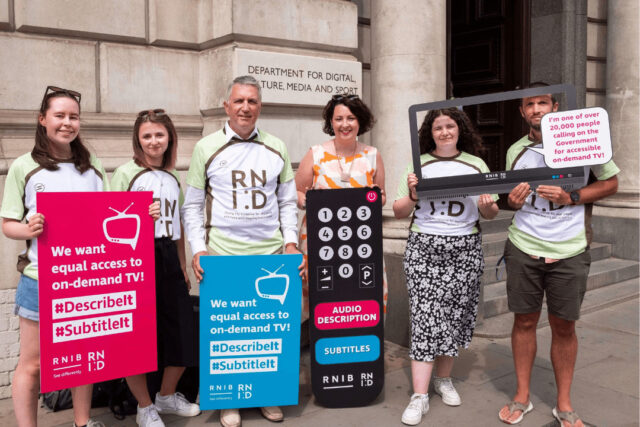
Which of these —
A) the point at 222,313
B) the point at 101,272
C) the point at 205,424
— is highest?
the point at 101,272

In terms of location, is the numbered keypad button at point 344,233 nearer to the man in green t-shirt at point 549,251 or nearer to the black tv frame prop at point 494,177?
the black tv frame prop at point 494,177

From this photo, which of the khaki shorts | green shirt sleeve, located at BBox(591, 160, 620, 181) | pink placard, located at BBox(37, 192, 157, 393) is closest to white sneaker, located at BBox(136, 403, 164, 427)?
pink placard, located at BBox(37, 192, 157, 393)

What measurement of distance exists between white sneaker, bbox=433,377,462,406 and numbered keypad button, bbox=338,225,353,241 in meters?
1.14

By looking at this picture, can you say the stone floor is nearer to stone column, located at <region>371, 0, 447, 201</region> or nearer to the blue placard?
the blue placard

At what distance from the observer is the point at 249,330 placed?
3520 millimetres

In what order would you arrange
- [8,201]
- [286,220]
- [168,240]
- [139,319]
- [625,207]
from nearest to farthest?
1. [8,201]
2. [139,319]
3. [168,240]
4. [286,220]
5. [625,207]

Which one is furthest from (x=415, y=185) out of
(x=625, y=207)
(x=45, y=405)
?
(x=625, y=207)

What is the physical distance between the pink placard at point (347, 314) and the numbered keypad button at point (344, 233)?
1.32 feet

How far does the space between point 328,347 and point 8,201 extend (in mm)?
1973

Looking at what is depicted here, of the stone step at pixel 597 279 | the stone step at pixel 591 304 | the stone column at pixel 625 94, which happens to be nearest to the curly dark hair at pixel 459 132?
the stone step at pixel 591 304

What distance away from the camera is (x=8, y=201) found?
288 centimetres

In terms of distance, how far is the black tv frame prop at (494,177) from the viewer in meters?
3.20

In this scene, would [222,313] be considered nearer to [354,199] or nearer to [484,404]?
[354,199]

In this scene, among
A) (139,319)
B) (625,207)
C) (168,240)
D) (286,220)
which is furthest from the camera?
(625,207)
